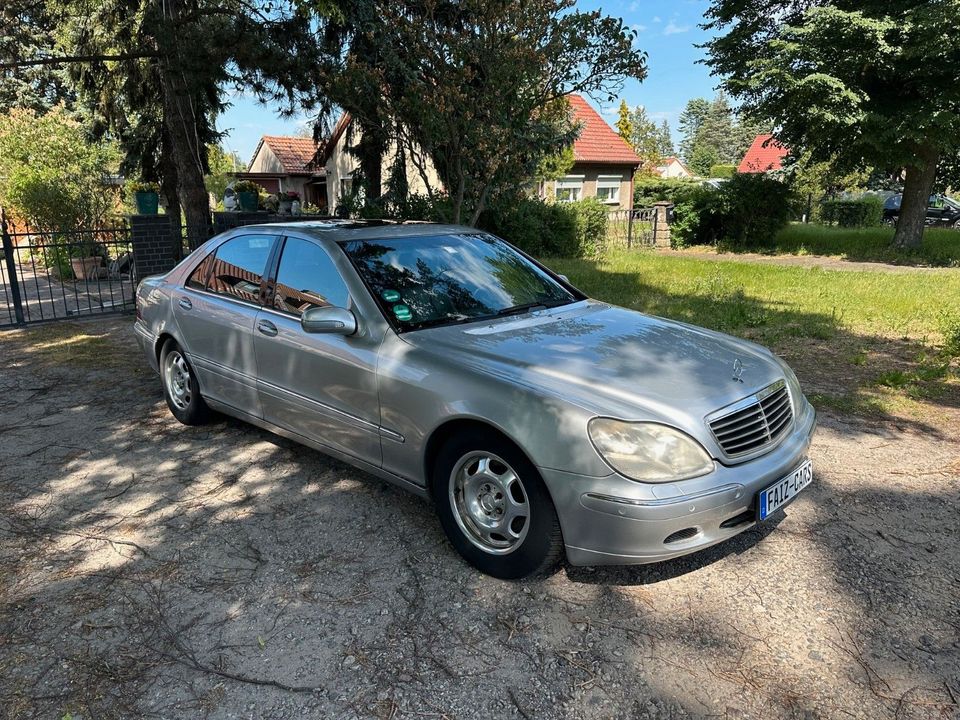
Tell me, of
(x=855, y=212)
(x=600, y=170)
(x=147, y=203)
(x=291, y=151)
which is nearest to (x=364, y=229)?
(x=147, y=203)

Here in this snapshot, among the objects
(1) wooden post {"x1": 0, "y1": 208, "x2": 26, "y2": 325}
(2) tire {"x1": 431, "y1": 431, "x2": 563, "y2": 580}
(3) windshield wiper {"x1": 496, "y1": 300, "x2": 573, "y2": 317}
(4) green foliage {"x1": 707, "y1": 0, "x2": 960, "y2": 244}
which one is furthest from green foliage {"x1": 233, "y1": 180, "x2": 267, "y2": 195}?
(2) tire {"x1": 431, "y1": 431, "x2": 563, "y2": 580}

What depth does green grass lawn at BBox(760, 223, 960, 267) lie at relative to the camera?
16.5 meters

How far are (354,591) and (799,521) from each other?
7.93 ft

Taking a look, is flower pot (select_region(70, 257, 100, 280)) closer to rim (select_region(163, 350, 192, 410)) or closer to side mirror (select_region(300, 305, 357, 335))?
rim (select_region(163, 350, 192, 410))

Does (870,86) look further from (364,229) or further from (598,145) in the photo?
(364,229)

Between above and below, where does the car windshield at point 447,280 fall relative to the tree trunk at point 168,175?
below

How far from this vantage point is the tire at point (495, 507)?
3000 millimetres

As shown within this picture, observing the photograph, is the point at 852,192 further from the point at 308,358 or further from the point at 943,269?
the point at 308,358

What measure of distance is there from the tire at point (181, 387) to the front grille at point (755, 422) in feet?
12.3

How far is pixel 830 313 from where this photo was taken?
9.63 metres

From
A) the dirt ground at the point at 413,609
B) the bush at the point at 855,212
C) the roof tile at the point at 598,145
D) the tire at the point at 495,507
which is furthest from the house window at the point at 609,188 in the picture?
the tire at the point at 495,507

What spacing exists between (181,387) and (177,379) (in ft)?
0.27

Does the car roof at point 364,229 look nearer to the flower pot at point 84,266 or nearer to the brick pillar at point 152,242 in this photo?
the brick pillar at point 152,242

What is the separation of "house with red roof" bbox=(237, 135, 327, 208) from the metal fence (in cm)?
1952
